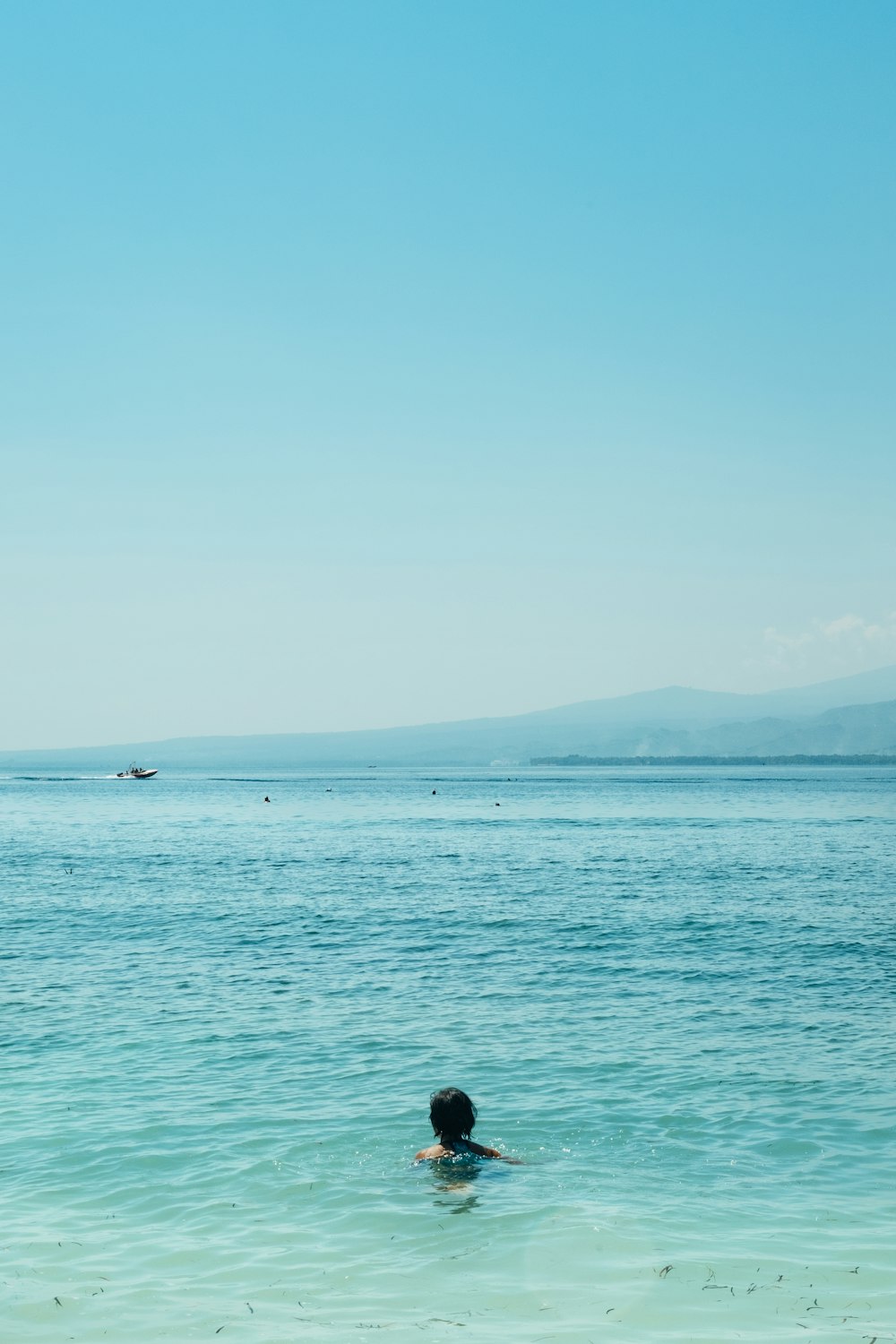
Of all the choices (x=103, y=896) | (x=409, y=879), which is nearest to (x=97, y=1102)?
(x=103, y=896)

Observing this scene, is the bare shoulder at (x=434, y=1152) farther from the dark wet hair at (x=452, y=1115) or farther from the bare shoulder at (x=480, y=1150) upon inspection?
the bare shoulder at (x=480, y=1150)

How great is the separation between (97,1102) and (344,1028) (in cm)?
566

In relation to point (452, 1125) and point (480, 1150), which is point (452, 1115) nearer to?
point (452, 1125)

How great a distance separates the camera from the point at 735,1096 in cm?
1727

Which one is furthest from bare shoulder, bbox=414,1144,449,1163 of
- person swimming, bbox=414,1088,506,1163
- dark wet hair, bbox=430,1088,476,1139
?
dark wet hair, bbox=430,1088,476,1139

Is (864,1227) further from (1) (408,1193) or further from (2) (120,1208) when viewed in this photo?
(2) (120,1208)

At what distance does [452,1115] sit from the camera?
14250 millimetres

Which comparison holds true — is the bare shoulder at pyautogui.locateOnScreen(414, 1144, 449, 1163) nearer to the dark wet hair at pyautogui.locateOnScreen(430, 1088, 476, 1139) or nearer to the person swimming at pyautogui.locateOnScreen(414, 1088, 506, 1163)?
the person swimming at pyautogui.locateOnScreen(414, 1088, 506, 1163)

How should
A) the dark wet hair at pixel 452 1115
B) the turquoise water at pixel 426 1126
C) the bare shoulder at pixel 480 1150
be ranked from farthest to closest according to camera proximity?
the bare shoulder at pixel 480 1150, the dark wet hair at pixel 452 1115, the turquoise water at pixel 426 1126

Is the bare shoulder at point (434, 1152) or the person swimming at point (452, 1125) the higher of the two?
the person swimming at point (452, 1125)

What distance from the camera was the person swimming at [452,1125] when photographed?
14242 mm

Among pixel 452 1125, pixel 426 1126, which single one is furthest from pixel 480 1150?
pixel 426 1126

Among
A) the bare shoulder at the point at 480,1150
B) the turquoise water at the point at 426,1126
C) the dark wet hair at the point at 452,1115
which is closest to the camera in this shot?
the turquoise water at the point at 426,1126

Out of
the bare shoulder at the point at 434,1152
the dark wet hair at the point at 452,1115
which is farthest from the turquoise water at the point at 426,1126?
the dark wet hair at the point at 452,1115
